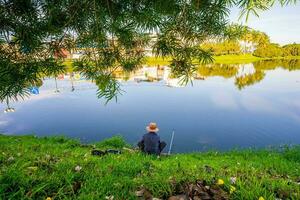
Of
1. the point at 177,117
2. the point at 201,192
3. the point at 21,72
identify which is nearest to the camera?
the point at 21,72

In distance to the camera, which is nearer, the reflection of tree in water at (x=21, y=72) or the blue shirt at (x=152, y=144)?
the reflection of tree in water at (x=21, y=72)

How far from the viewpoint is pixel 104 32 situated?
12.1ft

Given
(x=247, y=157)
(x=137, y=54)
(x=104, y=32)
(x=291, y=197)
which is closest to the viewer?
(x=291, y=197)

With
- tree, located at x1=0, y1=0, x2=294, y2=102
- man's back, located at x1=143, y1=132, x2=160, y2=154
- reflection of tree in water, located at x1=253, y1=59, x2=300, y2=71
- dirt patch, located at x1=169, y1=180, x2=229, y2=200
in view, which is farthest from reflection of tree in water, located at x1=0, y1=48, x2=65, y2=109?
reflection of tree in water, located at x1=253, y1=59, x2=300, y2=71

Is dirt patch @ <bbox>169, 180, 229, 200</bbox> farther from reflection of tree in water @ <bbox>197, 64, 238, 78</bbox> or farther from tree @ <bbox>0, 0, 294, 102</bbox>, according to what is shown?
reflection of tree in water @ <bbox>197, 64, 238, 78</bbox>

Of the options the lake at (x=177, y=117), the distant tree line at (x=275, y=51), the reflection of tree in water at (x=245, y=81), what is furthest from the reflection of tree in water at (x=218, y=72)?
the distant tree line at (x=275, y=51)

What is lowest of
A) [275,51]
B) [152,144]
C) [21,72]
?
[152,144]

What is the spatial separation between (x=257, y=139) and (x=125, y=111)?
1321cm

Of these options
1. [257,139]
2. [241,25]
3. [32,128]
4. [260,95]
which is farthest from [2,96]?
[260,95]

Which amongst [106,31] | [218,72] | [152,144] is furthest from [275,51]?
[106,31]

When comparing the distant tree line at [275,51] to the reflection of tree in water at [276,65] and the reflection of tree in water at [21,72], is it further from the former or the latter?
the reflection of tree in water at [21,72]

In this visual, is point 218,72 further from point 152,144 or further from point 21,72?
point 21,72

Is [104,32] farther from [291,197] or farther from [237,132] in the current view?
[237,132]

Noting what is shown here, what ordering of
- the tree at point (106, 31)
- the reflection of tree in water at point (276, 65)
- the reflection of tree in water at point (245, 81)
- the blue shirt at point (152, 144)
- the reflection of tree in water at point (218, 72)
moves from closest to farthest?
the tree at point (106, 31) → the blue shirt at point (152, 144) → the reflection of tree in water at point (245, 81) → the reflection of tree in water at point (218, 72) → the reflection of tree in water at point (276, 65)
